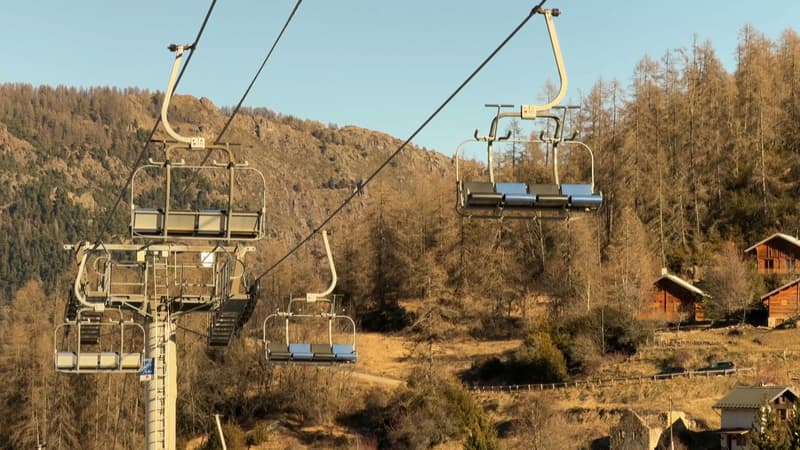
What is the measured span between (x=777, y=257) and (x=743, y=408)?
887 inches

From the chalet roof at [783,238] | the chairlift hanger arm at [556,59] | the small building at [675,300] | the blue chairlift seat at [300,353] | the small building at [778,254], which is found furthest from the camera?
the small building at [778,254]

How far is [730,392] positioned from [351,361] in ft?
109

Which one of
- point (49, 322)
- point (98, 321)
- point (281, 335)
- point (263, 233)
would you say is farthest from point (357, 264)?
point (263, 233)

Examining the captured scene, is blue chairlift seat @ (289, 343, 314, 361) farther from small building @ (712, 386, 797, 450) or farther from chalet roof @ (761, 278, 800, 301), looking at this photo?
chalet roof @ (761, 278, 800, 301)

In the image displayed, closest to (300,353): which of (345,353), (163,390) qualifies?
(345,353)

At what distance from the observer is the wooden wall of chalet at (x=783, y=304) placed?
64.1 meters

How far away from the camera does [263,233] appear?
62.7 ft

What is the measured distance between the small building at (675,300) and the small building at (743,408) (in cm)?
1589

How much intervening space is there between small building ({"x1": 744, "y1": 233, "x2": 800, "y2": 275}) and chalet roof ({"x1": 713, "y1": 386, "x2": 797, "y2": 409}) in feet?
62.9

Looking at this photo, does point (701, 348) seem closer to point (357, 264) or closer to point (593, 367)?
point (593, 367)

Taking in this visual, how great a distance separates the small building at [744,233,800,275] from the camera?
2739 inches

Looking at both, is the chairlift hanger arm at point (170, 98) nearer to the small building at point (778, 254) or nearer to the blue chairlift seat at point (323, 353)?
the blue chairlift seat at point (323, 353)

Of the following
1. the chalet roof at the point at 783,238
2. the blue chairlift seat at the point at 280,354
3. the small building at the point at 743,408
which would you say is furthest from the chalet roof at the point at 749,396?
the blue chairlift seat at the point at 280,354

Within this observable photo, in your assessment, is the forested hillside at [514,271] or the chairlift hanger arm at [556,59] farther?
the forested hillside at [514,271]
